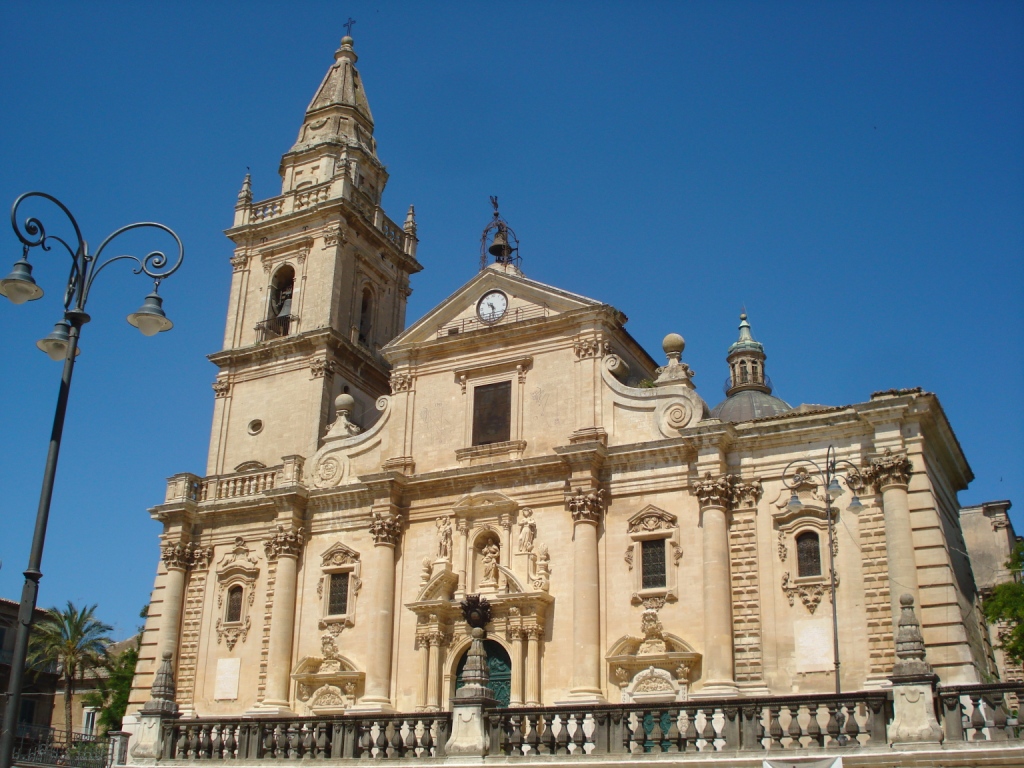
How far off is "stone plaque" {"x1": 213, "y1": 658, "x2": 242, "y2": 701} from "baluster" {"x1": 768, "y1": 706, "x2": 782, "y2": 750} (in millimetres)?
19033

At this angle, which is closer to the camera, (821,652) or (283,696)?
(821,652)

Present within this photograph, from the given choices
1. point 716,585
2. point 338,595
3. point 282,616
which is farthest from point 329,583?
point 716,585

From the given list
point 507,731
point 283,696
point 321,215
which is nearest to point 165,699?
point 507,731

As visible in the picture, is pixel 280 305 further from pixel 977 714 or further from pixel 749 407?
pixel 977 714

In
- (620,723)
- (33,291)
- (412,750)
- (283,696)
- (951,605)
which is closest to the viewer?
(33,291)

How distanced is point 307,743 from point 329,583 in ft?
39.9

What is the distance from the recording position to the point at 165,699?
798 inches

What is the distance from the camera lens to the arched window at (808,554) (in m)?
25.1

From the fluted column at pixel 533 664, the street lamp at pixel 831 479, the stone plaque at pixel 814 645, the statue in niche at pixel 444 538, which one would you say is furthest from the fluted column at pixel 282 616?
the street lamp at pixel 831 479

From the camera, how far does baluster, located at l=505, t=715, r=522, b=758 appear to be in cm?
1683

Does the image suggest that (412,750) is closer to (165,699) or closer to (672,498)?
(165,699)

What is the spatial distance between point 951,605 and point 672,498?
695 cm

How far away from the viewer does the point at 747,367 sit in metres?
42.2

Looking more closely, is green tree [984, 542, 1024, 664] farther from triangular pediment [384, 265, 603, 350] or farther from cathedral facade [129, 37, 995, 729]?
triangular pediment [384, 265, 603, 350]
